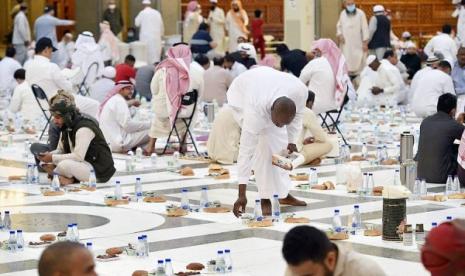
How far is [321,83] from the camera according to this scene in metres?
14.6

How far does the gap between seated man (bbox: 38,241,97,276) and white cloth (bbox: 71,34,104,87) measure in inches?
638

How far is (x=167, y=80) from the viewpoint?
1387 centimetres

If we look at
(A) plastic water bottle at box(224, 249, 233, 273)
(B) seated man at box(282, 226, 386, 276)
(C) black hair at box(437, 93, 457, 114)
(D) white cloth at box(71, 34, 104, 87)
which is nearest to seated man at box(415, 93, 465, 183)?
(C) black hair at box(437, 93, 457, 114)

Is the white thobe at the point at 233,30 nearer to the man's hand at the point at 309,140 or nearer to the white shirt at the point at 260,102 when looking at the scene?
the man's hand at the point at 309,140

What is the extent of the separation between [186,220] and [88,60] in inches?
441

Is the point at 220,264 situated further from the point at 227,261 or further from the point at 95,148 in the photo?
the point at 95,148

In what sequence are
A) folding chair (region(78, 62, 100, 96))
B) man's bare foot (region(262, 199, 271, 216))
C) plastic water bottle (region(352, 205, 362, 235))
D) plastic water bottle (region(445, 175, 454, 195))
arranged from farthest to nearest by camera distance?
folding chair (region(78, 62, 100, 96)), plastic water bottle (region(445, 175, 454, 195)), man's bare foot (region(262, 199, 271, 216)), plastic water bottle (region(352, 205, 362, 235))

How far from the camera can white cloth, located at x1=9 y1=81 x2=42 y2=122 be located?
56.1ft

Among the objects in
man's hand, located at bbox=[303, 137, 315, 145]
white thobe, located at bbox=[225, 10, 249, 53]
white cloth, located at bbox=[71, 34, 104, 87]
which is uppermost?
white thobe, located at bbox=[225, 10, 249, 53]

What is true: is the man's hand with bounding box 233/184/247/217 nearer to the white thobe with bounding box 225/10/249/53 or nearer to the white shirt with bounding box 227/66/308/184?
the white shirt with bounding box 227/66/308/184

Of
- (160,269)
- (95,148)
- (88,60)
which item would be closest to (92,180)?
(95,148)

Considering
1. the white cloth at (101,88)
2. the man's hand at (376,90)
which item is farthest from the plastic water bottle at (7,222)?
the man's hand at (376,90)

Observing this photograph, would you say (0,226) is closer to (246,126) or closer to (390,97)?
(246,126)

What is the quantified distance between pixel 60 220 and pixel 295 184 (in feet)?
9.10
